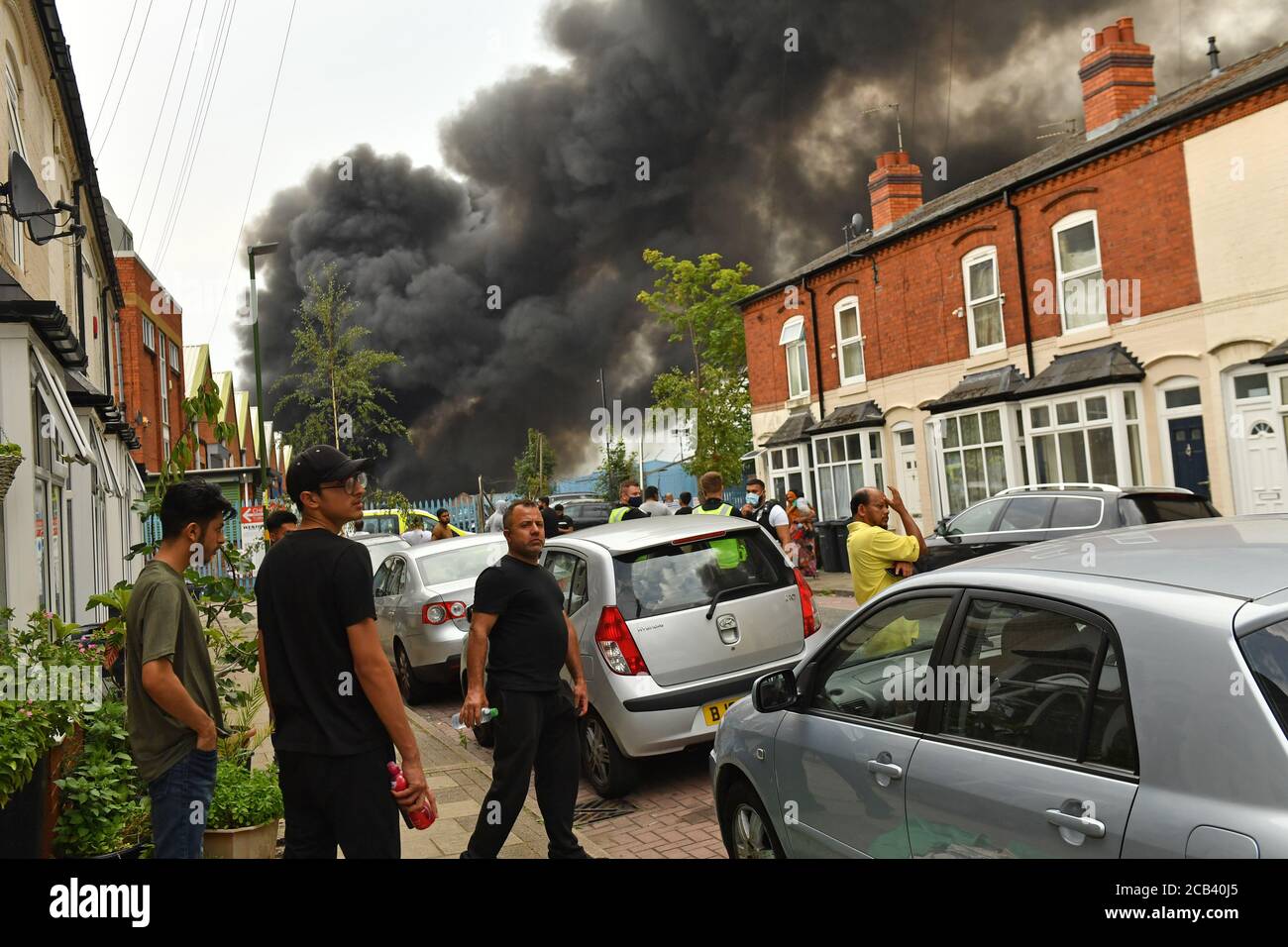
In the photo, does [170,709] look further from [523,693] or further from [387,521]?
[387,521]

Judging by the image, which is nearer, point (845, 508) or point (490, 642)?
point (490, 642)

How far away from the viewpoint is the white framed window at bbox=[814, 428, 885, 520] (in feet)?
85.8

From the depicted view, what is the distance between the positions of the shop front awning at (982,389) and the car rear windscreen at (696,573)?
15715 mm

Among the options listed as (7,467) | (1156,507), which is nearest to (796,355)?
(1156,507)

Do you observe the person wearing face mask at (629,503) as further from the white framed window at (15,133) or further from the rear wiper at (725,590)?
the white framed window at (15,133)

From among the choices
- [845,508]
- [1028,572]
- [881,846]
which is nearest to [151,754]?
[881,846]

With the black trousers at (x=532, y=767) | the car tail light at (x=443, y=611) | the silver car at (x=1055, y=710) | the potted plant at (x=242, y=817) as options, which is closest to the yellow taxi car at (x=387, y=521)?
the car tail light at (x=443, y=611)

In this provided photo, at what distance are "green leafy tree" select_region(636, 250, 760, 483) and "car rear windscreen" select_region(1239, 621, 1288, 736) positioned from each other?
35.6m

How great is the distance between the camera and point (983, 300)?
2259 cm

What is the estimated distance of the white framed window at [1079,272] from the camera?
19891 millimetres
